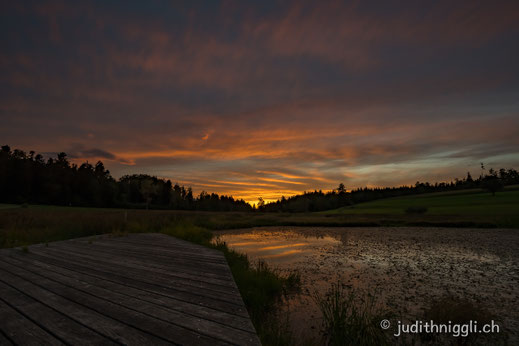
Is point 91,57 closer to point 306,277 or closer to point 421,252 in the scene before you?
point 306,277

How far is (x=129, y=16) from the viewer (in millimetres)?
13523

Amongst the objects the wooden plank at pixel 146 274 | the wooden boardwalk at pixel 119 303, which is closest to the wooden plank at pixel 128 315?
the wooden boardwalk at pixel 119 303

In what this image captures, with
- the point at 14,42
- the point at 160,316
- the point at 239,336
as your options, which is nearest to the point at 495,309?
the point at 239,336

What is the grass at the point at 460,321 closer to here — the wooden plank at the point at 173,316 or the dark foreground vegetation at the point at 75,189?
the wooden plank at the point at 173,316

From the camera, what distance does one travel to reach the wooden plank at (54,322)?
2.50 meters

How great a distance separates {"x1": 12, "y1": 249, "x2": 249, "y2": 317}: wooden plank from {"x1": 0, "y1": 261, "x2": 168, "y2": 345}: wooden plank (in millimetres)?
910

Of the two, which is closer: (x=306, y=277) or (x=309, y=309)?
(x=309, y=309)

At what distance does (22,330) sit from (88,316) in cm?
60

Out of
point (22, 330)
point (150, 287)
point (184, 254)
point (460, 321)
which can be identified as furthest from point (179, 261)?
point (460, 321)

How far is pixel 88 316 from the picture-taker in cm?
302

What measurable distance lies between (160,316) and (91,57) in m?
17.5

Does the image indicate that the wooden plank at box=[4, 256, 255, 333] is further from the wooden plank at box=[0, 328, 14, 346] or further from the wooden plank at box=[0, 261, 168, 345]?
the wooden plank at box=[0, 328, 14, 346]

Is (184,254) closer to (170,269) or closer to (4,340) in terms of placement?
(170,269)

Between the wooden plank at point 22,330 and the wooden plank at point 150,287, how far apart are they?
1499mm
